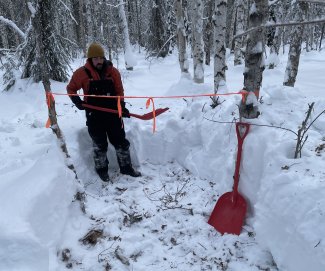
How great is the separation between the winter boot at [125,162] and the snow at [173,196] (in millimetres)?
136

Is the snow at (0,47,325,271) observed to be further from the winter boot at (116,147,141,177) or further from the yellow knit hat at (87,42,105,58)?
the yellow knit hat at (87,42,105,58)

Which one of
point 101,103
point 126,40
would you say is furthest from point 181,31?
point 126,40

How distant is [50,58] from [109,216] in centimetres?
700

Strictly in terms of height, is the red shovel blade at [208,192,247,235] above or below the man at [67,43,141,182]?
below

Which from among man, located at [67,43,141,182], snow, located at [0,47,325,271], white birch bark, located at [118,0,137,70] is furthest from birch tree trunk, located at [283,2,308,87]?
white birch bark, located at [118,0,137,70]

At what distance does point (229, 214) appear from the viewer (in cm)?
396

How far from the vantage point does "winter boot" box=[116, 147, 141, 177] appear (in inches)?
213

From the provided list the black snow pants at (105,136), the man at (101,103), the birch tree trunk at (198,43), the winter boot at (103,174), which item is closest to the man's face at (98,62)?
the man at (101,103)

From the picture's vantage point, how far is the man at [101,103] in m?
4.93

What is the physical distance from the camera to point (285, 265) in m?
3.01

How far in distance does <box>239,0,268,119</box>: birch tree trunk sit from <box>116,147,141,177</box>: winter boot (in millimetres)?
2181

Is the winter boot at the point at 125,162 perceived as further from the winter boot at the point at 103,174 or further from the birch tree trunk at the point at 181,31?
the birch tree trunk at the point at 181,31

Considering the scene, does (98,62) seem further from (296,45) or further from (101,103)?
(296,45)

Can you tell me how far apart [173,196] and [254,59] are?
7.64ft
